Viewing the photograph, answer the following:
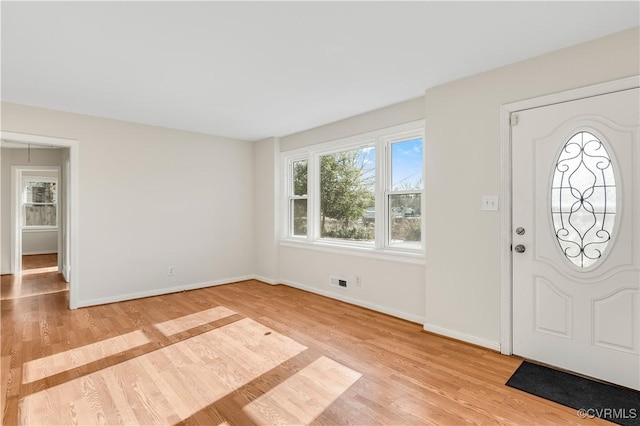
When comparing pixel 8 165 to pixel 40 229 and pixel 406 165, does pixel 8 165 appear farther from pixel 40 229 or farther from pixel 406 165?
pixel 406 165

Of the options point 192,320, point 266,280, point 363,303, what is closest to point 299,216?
point 266,280

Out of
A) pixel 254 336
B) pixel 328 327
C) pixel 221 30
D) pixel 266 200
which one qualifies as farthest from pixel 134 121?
pixel 328 327

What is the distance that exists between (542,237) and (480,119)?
3.81 ft

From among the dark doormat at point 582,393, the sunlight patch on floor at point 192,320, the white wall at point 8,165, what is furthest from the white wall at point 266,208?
the white wall at point 8,165

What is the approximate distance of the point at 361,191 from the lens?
448cm

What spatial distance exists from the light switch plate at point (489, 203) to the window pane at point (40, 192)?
10188 mm

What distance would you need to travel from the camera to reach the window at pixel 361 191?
12.7 ft

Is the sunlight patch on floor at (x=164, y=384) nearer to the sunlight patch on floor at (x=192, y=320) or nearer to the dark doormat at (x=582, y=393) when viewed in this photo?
the sunlight patch on floor at (x=192, y=320)

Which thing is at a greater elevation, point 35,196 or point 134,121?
point 134,121

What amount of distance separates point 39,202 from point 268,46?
916 cm

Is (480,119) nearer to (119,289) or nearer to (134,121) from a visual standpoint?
(134,121)

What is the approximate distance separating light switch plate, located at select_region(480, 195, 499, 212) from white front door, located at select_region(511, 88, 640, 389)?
0.15 metres

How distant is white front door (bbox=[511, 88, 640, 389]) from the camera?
228cm

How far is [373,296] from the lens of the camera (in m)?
4.11
